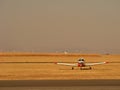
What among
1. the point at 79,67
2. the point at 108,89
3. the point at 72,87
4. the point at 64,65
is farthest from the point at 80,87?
the point at 64,65

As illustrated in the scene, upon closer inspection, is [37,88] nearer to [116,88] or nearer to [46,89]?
[46,89]

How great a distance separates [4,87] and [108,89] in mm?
2376

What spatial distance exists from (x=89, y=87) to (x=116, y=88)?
629 mm

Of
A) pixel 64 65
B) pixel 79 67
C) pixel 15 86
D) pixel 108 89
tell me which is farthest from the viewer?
pixel 64 65

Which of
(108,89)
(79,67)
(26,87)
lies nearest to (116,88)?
(108,89)

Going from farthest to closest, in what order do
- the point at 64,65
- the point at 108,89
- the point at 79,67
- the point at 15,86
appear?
the point at 64,65, the point at 79,67, the point at 15,86, the point at 108,89

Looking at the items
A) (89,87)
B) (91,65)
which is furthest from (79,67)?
(89,87)

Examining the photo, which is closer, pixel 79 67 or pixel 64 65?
pixel 79 67

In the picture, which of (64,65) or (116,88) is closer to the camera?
(116,88)

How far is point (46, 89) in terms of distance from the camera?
24.9ft

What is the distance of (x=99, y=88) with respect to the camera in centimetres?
770

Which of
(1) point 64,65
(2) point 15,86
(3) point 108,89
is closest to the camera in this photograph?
(3) point 108,89

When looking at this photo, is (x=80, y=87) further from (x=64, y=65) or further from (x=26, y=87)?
(x=64, y=65)

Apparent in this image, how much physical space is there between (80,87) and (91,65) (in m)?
10.1
